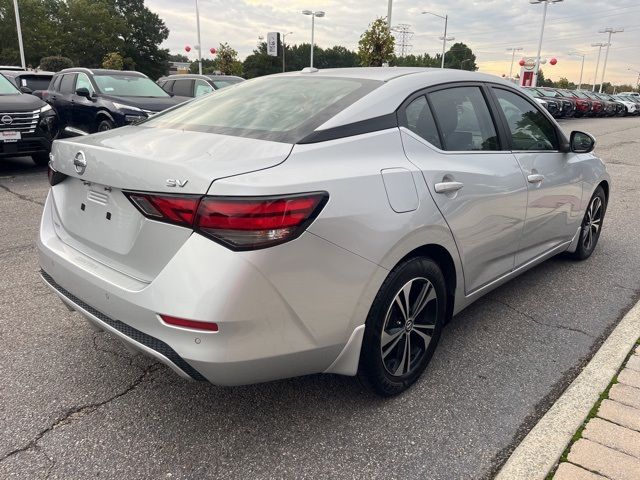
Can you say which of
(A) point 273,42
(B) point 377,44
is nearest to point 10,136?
(B) point 377,44

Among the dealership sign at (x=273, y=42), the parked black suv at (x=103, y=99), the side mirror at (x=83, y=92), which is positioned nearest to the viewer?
the parked black suv at (x=103, y=99)

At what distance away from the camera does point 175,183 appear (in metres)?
1.94

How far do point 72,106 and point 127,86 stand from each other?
117 centimetres

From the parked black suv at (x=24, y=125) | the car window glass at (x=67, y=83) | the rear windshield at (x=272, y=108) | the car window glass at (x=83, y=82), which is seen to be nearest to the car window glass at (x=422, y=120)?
the rear windshield at (x=272, y=108)

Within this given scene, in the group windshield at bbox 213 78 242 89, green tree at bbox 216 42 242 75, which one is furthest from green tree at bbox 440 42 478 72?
windshield at bbox 213 78 242 89

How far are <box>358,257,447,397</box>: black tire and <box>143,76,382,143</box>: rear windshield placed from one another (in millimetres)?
808

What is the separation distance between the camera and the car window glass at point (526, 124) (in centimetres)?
344

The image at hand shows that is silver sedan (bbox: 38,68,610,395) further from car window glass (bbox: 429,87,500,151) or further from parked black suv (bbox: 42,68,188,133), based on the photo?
parked black suv (bbox: 42,68,188,133)

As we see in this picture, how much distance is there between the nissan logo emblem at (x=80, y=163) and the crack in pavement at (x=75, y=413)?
3.65 ft

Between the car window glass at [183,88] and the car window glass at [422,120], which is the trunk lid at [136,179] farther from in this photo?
the car window glass at [183,88]

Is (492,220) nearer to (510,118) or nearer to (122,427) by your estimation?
(510,118)

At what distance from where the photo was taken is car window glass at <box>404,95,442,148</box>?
263 cm

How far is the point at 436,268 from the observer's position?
2.64 meters

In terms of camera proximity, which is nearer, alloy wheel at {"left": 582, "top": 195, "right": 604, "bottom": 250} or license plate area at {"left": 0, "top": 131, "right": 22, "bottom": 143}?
alloy wheel at {"left": 582, "top": 195, "right": 604, "bottom": 250}
